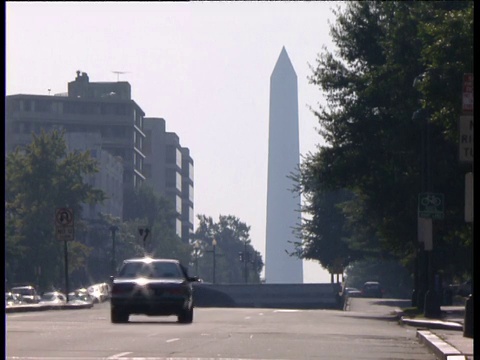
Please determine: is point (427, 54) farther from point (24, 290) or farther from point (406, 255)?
point (24, 290)

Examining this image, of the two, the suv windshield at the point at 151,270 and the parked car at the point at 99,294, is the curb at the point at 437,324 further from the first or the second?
the parked car at the point at 99,294

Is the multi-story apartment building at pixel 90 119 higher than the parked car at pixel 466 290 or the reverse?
higher

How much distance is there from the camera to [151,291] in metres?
27.9

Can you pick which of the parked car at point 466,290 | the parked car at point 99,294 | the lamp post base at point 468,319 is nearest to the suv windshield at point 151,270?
the lamp post base at point 468,319

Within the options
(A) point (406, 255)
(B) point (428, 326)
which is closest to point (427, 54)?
(B) point (428, 326)

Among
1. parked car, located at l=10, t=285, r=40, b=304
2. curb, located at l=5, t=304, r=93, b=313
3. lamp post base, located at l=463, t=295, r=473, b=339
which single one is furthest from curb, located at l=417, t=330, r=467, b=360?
parked car, located at l=10, t=285, r=40, b=304

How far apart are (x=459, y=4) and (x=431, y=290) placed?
427 inches

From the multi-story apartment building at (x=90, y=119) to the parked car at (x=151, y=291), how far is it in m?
148

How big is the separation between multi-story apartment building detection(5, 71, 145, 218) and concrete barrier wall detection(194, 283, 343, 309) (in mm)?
100578

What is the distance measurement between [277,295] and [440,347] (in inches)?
2344

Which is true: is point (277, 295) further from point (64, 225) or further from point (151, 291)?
point (151, 291)

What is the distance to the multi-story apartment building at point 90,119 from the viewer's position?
175375mm

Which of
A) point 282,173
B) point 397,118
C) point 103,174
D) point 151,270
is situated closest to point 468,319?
point 151,270

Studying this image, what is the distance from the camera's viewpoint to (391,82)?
42812 millimetres
